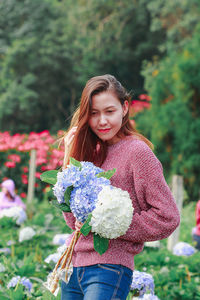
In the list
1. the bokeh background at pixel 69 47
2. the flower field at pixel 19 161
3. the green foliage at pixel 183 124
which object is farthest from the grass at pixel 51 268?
the bokeh background at pixel 69 47

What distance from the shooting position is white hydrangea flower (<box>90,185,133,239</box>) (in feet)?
5.12

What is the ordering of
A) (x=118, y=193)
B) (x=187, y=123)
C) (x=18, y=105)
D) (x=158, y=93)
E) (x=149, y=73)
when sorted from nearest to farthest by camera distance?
(x=118, y=193) → (x=187, y=123) → (x=158, y=93) → (x=149, y=73) → (x=18, y=105)

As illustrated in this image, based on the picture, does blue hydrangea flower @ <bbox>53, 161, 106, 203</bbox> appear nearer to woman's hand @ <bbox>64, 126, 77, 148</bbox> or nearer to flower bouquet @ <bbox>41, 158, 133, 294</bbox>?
flower bouquet @ <bbox>41, 158, 133, 294</bbox>

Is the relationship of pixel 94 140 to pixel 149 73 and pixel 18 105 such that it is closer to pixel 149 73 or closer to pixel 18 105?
pixel 149 73

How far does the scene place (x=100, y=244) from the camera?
164 cm

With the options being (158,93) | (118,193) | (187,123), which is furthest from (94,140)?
(158,93)

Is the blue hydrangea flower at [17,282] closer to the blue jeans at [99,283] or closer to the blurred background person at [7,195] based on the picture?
the blue jeans at [99,283]

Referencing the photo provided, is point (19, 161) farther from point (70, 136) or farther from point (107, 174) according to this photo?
point (107, 174)

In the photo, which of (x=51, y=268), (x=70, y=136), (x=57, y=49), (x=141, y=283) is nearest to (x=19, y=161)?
(x=51, y=268)

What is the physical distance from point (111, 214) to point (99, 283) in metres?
0.32

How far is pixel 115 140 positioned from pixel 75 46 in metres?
17.2

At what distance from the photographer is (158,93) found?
10.7 metres

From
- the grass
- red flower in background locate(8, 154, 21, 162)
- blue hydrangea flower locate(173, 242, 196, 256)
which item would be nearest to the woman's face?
the grass

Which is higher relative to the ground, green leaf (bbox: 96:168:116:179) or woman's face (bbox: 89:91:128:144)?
woman's face (bbox: 89:91:128:144)
